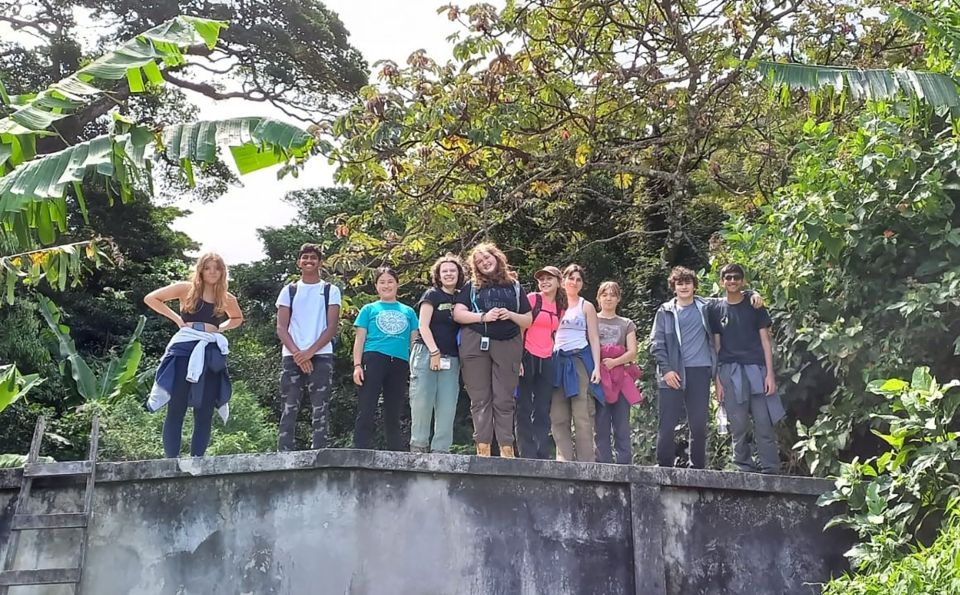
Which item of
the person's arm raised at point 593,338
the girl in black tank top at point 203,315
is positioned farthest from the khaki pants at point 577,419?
the girl in black tank top at point 203,315

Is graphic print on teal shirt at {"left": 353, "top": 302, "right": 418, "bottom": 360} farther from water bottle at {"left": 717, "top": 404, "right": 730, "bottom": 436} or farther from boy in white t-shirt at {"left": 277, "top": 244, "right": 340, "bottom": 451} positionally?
water bottle at {"left": 717, "top": 404, "right": 730, "bottom": 436}

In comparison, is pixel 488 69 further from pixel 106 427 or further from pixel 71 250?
pixel 106 427

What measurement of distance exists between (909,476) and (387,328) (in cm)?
334

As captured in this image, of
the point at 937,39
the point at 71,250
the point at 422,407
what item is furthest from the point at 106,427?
the point at 937,39

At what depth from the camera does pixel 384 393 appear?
6.54 meters

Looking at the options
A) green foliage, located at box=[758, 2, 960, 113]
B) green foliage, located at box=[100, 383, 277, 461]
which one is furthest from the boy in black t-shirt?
green foliage, located at box=[100, 383, 277, 461]

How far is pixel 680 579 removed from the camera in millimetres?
5941

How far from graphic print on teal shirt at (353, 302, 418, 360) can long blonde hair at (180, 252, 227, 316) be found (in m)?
0.89

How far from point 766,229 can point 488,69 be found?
12.2 ft

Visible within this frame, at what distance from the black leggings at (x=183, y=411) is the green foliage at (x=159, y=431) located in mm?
5194

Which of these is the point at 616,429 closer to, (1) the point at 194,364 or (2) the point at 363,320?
(2) the point at 363,320

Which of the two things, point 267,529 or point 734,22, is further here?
point 734,22

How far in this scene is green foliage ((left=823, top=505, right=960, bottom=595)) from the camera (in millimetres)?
4637

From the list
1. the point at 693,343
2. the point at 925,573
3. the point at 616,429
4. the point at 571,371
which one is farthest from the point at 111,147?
the point at 925,573
